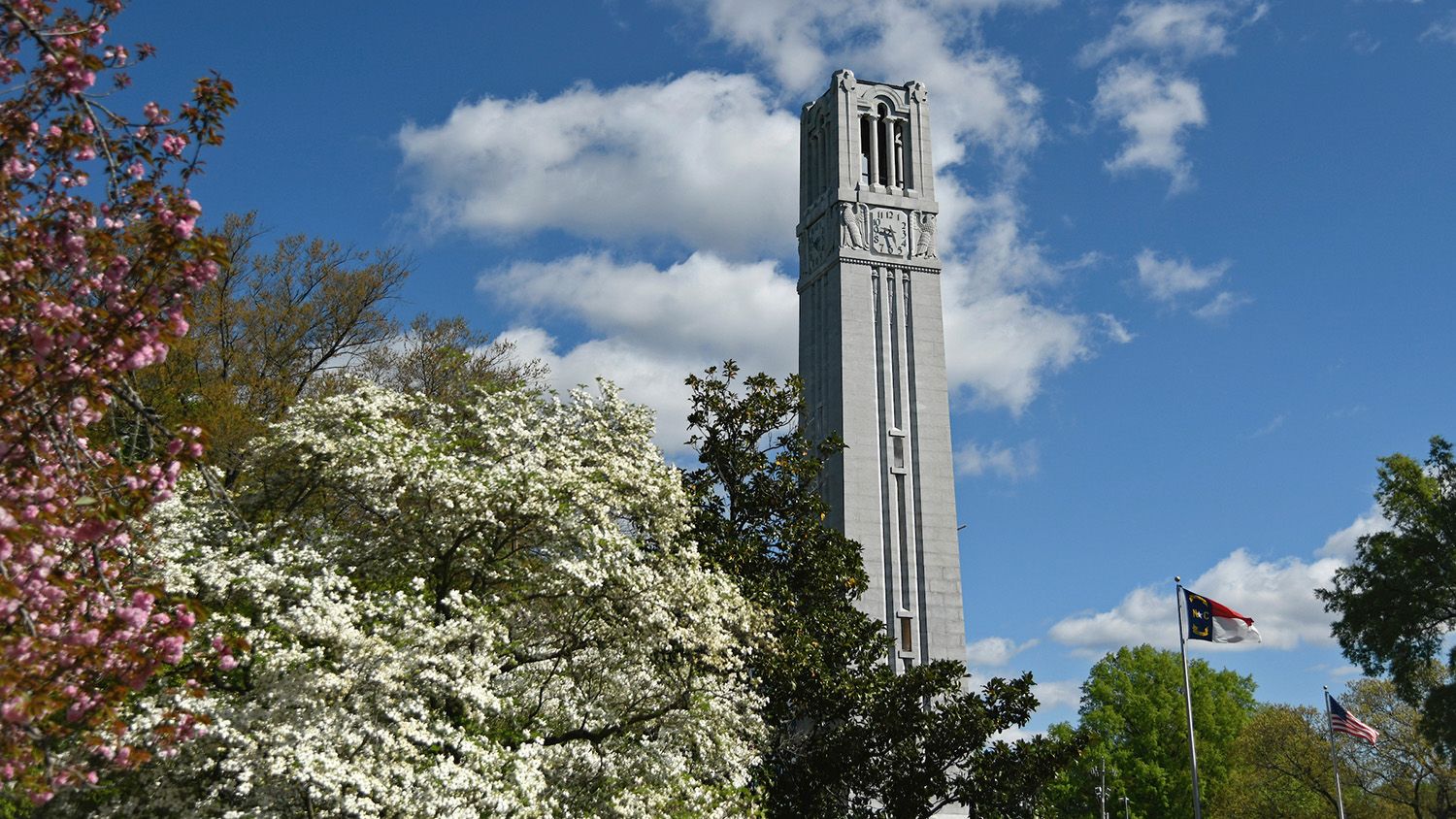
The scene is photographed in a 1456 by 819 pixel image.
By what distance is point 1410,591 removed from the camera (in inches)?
1372

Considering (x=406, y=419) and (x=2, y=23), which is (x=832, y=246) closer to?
(x=406, y=419)

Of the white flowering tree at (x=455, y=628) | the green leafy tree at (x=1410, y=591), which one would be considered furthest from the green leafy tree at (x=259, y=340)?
the green leafy tree at (x=1410, y=591)

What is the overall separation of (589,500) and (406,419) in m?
5.43

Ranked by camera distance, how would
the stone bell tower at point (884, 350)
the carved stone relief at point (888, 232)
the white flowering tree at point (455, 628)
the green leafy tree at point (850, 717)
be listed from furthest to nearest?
the carved stone relief at point (888, 232) < the stone bell tower at point (884, 350) < the green leafy tree at point (850, 717) < the white flowering tree at point (455, 628)

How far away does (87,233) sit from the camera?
24.3 ft

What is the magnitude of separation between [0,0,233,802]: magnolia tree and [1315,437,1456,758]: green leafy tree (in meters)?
35.2

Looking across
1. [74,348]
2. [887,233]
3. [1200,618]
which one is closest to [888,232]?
[887,233]

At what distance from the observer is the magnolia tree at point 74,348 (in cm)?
707

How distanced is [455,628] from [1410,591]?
30.6m

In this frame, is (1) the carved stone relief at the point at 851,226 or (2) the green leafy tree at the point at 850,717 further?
(1) the carved stone relief at the point at 851,226

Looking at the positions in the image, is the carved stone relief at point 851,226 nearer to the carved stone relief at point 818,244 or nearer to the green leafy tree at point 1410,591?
the carved stone relief at point 818,244

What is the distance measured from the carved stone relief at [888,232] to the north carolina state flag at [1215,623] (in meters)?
14.5

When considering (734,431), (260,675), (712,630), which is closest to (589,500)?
(712,630)

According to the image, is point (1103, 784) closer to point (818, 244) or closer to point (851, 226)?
point (818, 244)
